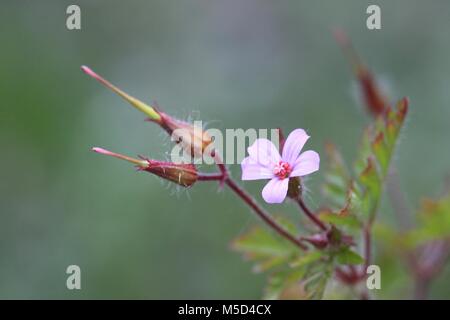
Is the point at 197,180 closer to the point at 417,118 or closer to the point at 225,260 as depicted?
the point at 225,260

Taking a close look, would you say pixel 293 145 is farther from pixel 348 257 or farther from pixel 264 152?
pixel 348 257

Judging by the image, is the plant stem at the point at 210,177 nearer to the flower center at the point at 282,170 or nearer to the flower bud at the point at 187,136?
the flower bud at the point at 187,136

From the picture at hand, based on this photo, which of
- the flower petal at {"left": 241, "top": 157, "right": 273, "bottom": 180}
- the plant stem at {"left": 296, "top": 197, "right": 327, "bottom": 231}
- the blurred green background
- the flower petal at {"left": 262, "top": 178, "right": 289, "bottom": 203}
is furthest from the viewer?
the blurred green background

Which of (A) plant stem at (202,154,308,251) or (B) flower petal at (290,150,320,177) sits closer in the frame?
(B) flower petal at (290,150,320,177)

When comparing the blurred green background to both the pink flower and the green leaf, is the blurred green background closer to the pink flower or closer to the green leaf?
the green leaf

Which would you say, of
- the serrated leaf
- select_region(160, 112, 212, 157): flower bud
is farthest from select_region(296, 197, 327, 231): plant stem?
select_region(160, 112, 212, 157): flower bud

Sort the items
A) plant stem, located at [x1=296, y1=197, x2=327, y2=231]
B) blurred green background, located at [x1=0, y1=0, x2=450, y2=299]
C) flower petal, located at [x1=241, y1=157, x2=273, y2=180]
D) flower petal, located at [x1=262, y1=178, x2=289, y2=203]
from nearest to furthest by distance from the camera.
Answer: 1. flower petal, located at [x1=262, y1=178, x2=289, y2=203]
2. flower petal, located at [x1=241, y1=157, x2=273, y2=180]
3. plant stem, located at [x1=296, y1=197, x2=327, y2=231]
4. blurred green background, located at [x1=0, y1=0, x2=450, y2=299]
